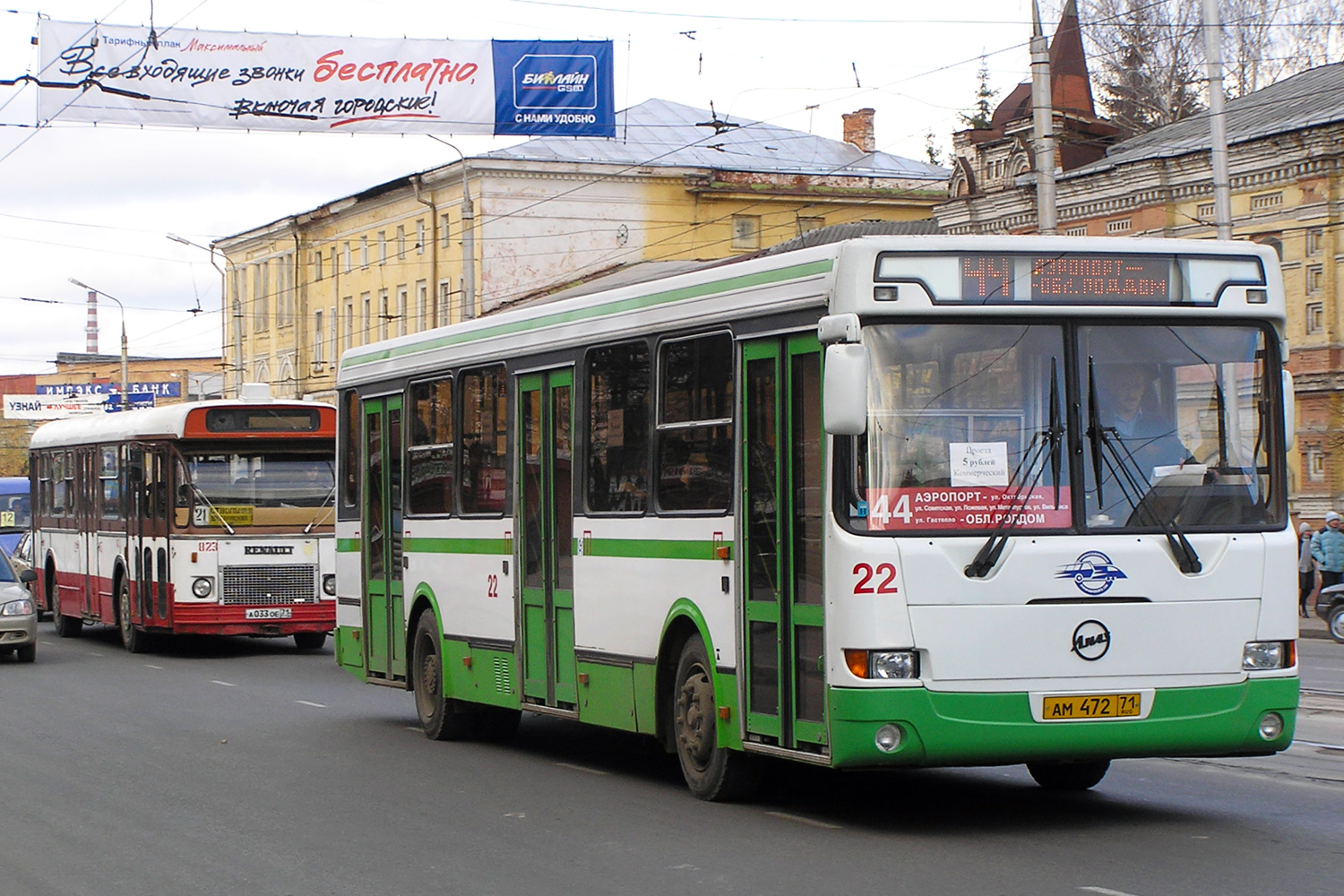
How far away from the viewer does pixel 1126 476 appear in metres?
9.67

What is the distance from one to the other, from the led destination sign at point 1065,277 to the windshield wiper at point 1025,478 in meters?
0.44

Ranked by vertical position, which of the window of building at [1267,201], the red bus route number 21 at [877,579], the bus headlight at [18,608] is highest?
Answer: the window of building at [1267,201]

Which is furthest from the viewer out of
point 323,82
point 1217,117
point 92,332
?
point 92,332

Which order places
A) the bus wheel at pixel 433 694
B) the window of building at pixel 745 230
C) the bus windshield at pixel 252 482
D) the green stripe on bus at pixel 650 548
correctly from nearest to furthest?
1. the green stripe on bus at pixel 650 548
2. the bus wheel at pixel 433 694
3. the bus windshield at pixel 252 482
4. the window of building at pixel 745 230

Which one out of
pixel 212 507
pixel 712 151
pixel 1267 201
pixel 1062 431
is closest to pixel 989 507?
pixel 1062 431

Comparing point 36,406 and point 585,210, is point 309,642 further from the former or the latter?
point 36,406

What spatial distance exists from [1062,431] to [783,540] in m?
1.50

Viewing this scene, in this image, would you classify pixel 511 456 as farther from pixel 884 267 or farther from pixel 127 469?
pixel 127 469

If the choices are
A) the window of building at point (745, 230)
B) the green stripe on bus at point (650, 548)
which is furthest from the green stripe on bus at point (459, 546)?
the window of building at point (745, 230)

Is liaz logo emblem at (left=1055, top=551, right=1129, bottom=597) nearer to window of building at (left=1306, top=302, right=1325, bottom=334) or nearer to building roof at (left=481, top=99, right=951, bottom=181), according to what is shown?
window of building at (left=1306, top=302, right=1325, bottom=334)

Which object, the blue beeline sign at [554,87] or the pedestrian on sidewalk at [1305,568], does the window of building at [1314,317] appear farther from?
the blue beeline sign at [554,87]

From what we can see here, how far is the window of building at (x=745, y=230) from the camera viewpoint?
197 feet

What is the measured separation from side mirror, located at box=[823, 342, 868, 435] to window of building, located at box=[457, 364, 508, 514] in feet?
16.0

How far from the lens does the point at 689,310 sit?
36.9ft
